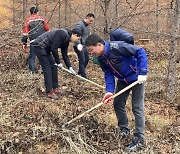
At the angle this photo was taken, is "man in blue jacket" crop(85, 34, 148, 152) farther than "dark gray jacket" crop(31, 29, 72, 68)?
No

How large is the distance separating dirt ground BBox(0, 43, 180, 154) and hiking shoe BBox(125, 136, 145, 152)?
0.29ft

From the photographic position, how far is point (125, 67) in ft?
14.2

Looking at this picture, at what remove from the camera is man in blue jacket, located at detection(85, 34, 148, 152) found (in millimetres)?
4121

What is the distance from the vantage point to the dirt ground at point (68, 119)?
4344mm

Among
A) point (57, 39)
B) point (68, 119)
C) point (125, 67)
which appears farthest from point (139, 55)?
point (57, 39)

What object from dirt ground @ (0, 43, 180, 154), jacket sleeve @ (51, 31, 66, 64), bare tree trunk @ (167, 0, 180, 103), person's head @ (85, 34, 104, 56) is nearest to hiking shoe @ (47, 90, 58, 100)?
dirt ground @ (0, 43, 180, 154)

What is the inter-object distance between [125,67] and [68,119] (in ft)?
4.75

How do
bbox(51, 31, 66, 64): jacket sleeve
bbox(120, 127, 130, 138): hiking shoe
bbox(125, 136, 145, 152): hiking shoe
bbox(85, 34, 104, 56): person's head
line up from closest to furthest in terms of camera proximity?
bbox(85, 34, 104, 56): person's head, bbox(125, 136, 145, 152): hiking shoe, bbox(120, 127, 130, 138): hiking shoe, bbox(51, 31, 66, 64): jacket sleeve

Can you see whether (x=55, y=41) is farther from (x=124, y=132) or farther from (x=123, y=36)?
(x=124, y=132)

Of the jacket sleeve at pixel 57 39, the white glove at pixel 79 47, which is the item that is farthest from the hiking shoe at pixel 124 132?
the white glove at pixel 79 47

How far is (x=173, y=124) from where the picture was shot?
17.6 feet

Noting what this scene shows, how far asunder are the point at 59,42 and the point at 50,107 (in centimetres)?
131

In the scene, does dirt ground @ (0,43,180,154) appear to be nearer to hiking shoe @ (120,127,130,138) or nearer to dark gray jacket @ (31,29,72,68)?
hiking shoe @ (120,127,130,138)

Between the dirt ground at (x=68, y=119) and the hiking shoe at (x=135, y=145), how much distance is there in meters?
0.09
